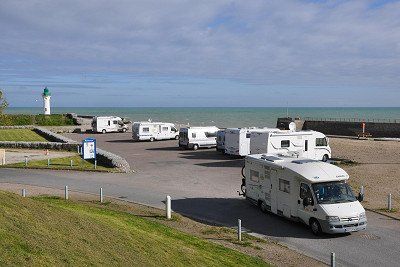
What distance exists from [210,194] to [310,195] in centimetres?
729

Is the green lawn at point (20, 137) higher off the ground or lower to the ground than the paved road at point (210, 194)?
higher

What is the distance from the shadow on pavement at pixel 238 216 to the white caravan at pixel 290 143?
993 cm

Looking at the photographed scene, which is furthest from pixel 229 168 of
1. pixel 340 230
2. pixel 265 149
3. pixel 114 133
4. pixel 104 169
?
pixel 114 133

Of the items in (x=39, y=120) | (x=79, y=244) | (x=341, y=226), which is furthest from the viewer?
(x=39, y=120)

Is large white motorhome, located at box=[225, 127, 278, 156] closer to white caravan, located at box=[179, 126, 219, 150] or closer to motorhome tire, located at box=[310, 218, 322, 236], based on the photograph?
white caravan, located at box=[179, 126, 219, 150]

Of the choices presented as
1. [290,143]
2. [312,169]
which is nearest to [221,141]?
[290,143]

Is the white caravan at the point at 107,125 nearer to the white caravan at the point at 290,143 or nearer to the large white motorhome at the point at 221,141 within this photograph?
the large white motorhome at the point at 221,141

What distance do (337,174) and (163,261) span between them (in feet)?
28.8

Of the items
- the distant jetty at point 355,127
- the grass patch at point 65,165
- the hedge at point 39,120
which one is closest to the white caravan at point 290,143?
the grass patch at point 65,165

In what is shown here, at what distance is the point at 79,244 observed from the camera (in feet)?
32.1

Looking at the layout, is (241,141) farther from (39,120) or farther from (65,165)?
(39,120)

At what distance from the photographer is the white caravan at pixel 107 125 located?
62.2m

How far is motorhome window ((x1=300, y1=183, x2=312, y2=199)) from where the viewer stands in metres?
16.8

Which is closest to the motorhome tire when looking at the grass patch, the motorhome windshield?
the motorhome windshield
